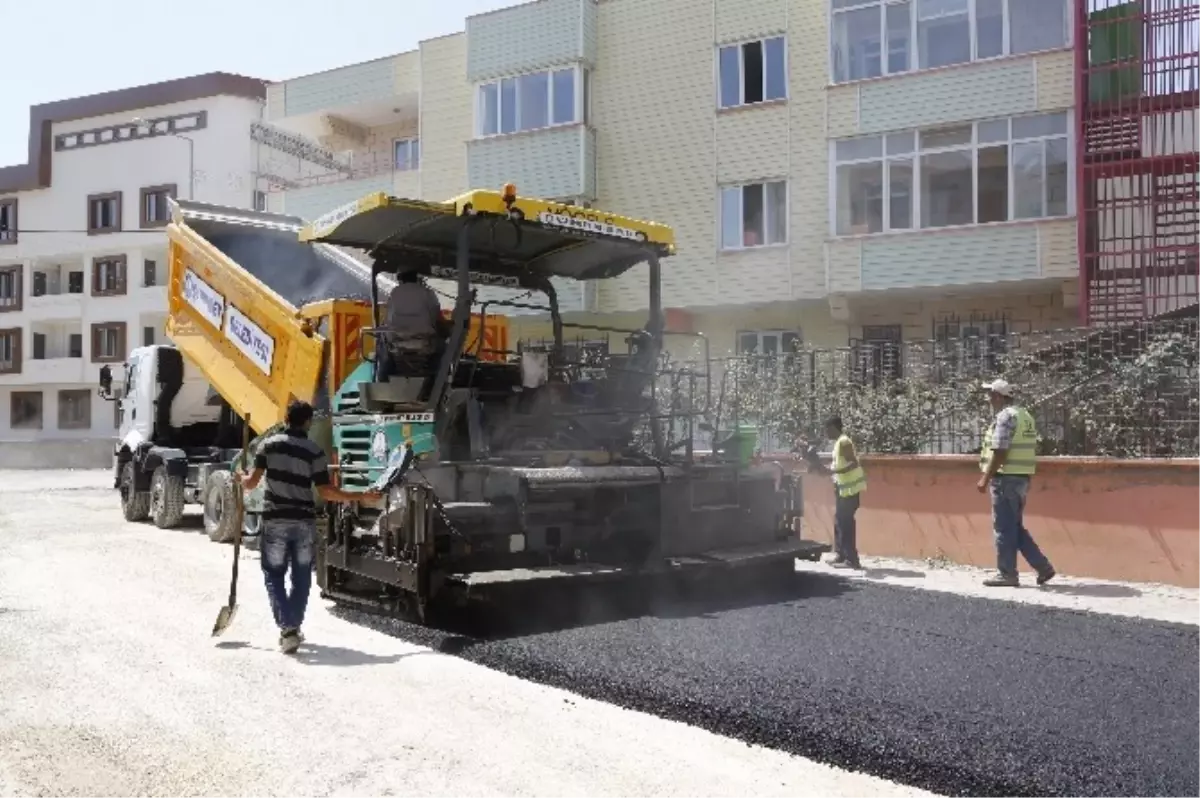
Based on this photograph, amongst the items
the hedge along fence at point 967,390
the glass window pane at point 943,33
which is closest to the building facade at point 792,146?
the glass window pane at point 943,33

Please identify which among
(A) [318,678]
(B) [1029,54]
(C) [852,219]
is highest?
(B) [1029,54]

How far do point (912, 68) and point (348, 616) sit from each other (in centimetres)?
1420

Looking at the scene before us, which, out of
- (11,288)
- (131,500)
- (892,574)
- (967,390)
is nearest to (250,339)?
(131,500)

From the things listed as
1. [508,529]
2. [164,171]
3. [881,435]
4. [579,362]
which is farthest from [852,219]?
[164,171]

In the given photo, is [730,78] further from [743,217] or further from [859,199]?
[859,199]

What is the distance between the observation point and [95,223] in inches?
1529

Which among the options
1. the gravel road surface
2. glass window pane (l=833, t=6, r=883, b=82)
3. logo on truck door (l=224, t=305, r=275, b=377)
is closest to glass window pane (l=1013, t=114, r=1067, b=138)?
glass window pane (l=833, t=6, r=883, b=82)

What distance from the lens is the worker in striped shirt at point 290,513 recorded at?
20.8 ft

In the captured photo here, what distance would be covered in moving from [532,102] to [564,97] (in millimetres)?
749

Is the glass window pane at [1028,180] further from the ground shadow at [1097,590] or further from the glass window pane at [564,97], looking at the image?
the ground shadow at [1097,590]

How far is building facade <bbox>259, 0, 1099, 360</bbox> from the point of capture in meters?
16.8

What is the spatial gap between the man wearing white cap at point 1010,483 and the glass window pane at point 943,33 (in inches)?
410

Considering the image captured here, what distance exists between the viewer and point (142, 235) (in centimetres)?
3747

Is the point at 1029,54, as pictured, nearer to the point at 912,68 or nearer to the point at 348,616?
the point at 912,68
